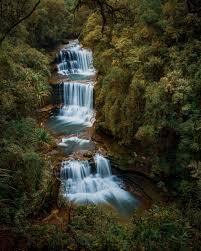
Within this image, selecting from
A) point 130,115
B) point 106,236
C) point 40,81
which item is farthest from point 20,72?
point 106,236

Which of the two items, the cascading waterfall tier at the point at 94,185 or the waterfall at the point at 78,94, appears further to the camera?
the waterfall at the point at 78,94

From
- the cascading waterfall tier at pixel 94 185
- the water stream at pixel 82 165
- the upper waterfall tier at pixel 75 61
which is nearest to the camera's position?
the cascading waterfall tier at pixel 94 185

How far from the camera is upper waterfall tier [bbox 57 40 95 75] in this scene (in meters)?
24.7

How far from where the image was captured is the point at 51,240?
6.61m

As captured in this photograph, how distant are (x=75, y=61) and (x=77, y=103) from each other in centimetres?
540

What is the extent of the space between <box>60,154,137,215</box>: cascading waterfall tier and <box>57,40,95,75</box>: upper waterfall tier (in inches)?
414

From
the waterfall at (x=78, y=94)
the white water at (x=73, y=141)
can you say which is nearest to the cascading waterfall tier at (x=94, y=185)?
the white water at (x=73, y=141)

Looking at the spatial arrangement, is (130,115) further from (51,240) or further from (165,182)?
(51,240)

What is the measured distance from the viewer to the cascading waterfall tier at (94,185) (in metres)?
13.9

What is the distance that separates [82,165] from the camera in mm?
15000

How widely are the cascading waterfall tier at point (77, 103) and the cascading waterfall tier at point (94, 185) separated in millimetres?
4963

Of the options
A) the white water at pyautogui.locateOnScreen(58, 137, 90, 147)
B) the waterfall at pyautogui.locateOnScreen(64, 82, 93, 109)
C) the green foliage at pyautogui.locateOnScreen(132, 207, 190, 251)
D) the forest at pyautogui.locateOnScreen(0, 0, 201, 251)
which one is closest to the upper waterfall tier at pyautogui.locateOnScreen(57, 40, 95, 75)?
the waterfall at pyautogui.locateOnScreen(64, 82, 93, 109)

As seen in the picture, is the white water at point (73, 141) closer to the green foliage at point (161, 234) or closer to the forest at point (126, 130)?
the forest at point (126, 130)

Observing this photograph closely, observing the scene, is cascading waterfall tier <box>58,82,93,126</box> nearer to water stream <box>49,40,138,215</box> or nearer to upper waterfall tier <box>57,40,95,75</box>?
water stream <box>49,40,138,215</box>
